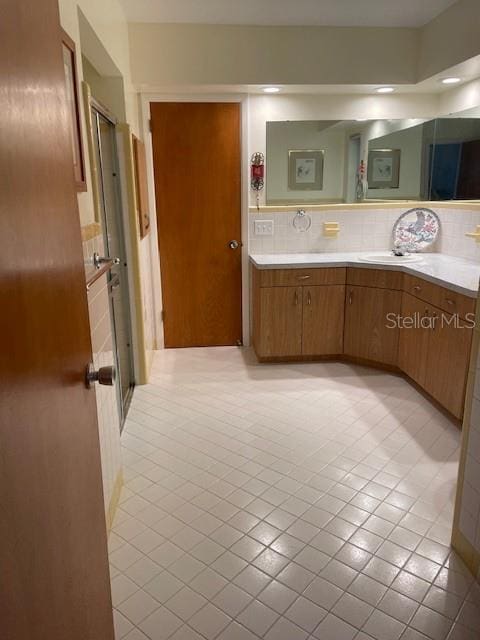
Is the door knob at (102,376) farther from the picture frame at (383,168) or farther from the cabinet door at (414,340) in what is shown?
the picture frame at (383,168)

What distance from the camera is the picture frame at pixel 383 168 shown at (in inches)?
152

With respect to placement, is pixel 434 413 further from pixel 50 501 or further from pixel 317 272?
pixel 50 501

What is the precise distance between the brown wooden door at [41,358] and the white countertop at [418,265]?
220 cm

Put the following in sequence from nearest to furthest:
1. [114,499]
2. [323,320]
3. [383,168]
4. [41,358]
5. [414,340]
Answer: [41,358] → [114,499] → [414,340] → [323,320] → [383,168]

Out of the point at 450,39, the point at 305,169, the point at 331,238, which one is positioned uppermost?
the point at 450,39

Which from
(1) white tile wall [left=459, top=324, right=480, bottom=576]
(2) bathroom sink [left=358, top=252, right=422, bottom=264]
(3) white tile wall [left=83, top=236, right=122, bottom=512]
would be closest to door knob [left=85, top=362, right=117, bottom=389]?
(3) white tile wall [left=83, top=236, right=122, bottom=512]

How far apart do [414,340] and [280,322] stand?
100 centimetres

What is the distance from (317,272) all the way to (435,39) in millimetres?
1759

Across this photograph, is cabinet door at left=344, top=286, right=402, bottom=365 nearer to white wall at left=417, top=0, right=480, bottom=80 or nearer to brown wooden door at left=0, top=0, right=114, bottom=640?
white wall at left=417, top=0, right=480, bottom=80

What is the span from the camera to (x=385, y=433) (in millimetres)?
2721

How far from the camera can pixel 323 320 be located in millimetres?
3715

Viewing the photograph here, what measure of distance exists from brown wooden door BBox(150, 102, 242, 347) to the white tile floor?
1047 mm

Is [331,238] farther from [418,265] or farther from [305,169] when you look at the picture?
[418,265]

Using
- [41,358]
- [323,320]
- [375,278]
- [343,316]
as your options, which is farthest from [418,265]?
[41,358]
